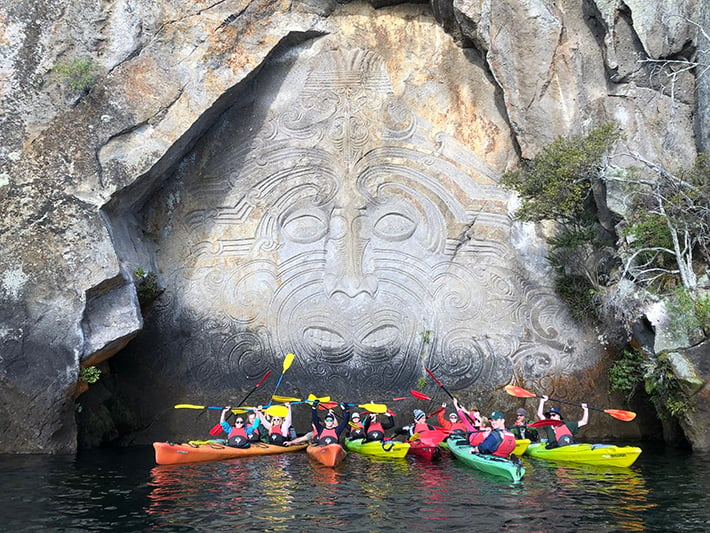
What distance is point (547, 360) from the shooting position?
64.6 ft

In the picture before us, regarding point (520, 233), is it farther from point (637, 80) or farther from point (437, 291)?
point (637, 80)

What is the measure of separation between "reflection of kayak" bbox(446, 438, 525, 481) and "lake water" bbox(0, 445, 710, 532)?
197 mm

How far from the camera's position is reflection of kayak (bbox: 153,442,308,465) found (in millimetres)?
15555

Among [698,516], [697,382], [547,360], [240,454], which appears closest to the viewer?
[698,516]

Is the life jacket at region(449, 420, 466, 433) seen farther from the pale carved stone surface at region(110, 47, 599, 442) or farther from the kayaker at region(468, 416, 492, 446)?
the pale carved stone surface at region(110, 47, 599, 442)

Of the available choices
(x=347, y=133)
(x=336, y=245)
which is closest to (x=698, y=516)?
(x=336, y=245)

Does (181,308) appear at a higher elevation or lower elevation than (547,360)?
higher

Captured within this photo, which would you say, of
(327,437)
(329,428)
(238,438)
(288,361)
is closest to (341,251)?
(288,361)

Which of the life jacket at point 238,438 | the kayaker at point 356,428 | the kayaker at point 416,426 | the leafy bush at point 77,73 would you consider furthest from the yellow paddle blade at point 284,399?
the leafy bush at point 77,73

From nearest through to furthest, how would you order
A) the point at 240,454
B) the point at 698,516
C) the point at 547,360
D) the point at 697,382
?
the point at 698,516 < the point at 697,382 < the point at 240,454 < the point at 547,360

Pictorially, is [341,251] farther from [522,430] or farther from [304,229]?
[522,430]

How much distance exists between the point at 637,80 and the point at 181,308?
37.0 feet

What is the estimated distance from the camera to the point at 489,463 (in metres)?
14.3


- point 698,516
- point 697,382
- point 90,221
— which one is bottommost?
point 698,516
